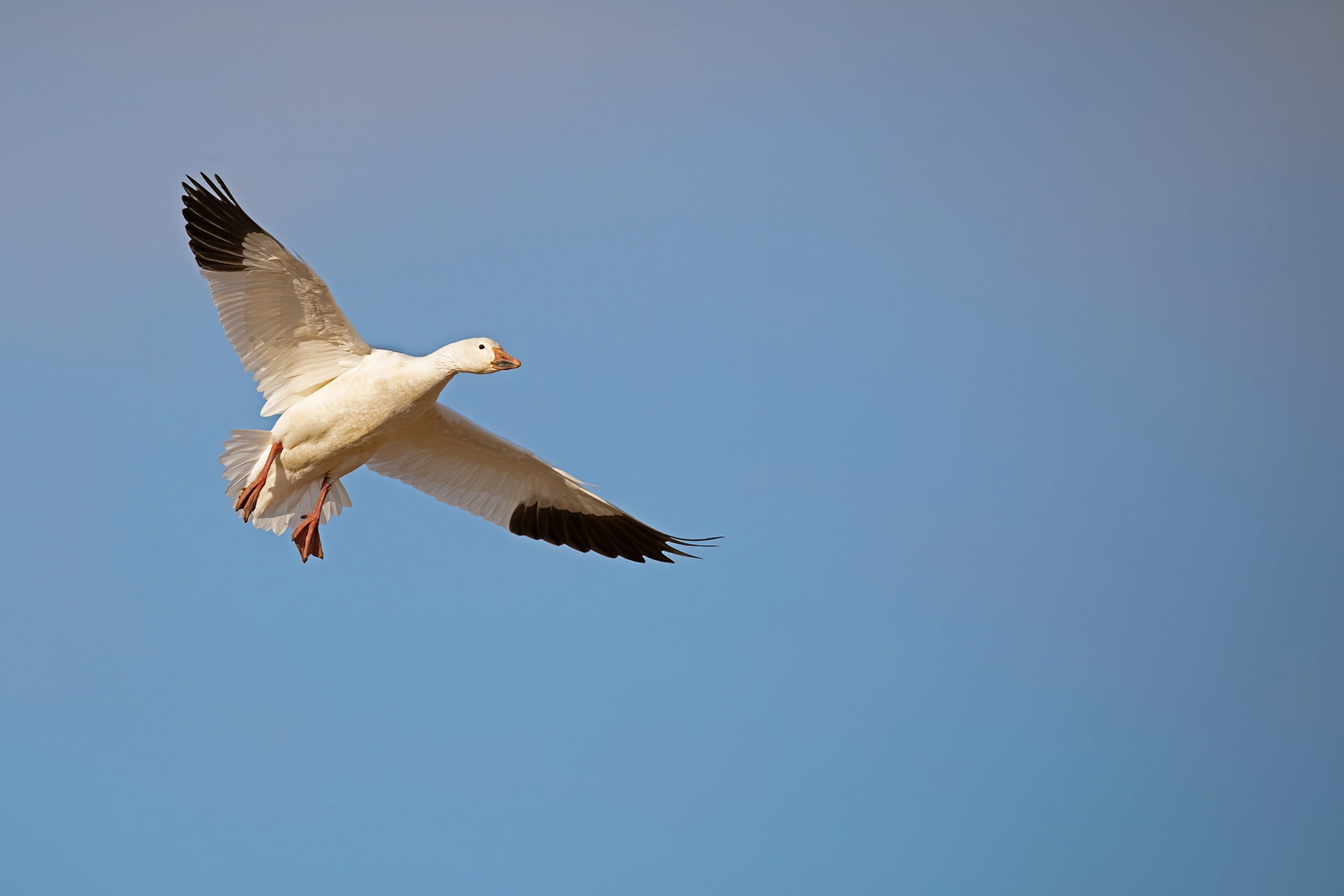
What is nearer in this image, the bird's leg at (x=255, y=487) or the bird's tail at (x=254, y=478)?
the bird's leg at (x=255, y=487)

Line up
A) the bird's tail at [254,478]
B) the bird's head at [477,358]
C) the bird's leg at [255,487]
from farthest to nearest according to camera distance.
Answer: the bird's tail at [254,478]
the bird's leg at [255,487]
the bird's head at [477,358]

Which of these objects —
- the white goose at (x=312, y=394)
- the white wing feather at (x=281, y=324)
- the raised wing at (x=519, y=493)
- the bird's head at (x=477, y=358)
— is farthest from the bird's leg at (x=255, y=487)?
the bird's head at (x=477, y=358)

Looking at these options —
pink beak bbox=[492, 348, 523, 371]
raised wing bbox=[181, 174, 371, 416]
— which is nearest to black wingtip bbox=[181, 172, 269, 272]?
raised wing bbox=[181, 174, 371, 416]

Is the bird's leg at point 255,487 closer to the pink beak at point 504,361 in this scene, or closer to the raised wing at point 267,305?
the raised wing at point 267,305

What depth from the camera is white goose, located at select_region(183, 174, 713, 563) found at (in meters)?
10.2

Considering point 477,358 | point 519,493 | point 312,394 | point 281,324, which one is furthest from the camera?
point 519,493

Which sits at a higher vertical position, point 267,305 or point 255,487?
point 267,305

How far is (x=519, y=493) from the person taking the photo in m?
12.1

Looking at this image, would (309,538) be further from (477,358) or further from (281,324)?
(477,358)

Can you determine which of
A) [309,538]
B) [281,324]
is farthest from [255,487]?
[281,324]

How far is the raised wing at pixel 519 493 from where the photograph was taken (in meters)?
11.8

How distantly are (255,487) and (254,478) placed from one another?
0.28 ft

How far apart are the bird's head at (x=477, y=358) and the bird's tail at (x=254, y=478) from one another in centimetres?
191

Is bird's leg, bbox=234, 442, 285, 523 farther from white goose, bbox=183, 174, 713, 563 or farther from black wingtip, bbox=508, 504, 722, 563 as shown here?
black wingtip, bbox=508, 504, 722, 563
